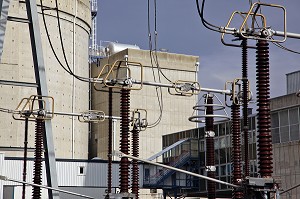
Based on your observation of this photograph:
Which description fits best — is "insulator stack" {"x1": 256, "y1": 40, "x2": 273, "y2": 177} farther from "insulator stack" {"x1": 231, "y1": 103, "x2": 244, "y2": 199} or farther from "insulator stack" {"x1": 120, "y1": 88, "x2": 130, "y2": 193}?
"insulator stack" {"x1": 231, "y1": 103, "x2": 244, "y2": 199}

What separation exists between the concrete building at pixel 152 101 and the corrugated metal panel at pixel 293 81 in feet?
100.0

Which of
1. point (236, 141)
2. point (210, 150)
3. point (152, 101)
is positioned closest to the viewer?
point (236, 141)

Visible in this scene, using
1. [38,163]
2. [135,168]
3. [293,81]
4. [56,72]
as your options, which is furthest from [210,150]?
[56,72]

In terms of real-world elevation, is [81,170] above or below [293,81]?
below

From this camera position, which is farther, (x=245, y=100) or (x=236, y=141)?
(x=236, y=141)

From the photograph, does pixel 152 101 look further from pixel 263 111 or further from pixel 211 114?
pixel 263 111

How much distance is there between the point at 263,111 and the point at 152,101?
67940 mm

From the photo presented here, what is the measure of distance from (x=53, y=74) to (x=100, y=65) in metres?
14.4

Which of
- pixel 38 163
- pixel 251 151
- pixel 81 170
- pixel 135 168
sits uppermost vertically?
pixel 251 151

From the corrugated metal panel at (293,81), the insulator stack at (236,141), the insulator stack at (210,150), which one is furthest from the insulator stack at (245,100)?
the corrugated metal panel at (293,81)

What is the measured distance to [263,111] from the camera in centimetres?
1441

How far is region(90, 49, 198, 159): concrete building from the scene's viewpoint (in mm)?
80000

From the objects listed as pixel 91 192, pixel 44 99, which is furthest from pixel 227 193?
pixel 44 99

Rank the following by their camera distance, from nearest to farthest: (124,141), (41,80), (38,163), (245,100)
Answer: (245,100)
(124,141)
(41,80)
(38,163)
